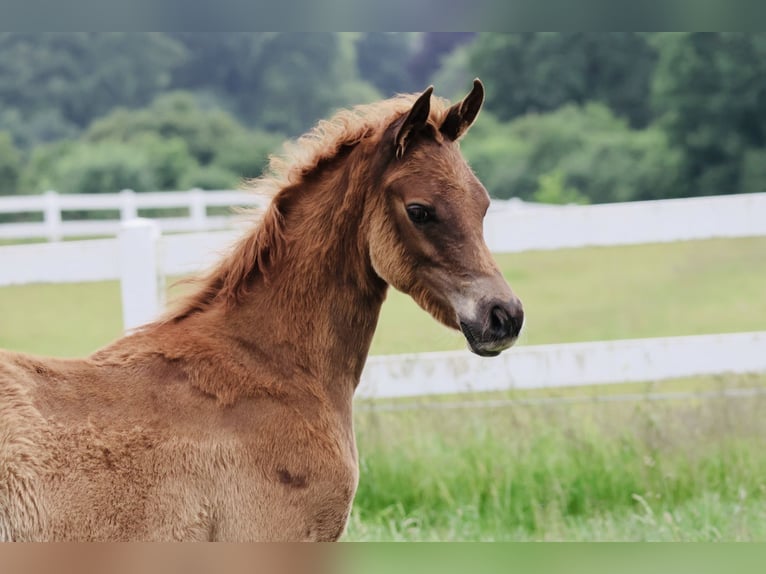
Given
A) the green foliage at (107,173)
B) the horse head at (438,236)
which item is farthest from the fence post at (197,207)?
the horse head at (438,236)

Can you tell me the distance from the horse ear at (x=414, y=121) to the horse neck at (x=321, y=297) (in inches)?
7.4

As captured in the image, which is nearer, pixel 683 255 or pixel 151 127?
pixel 683 255

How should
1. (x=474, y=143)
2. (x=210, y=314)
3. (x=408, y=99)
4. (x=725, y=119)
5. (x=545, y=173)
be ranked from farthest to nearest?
(x=474, y=143)
(x=545, y=173)
(x=725, y=119)
(x=408, y=99)
(x=210, y=314)

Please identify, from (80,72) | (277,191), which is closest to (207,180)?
(80,72)

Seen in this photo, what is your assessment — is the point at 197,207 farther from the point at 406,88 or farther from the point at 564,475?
the point at 406,88

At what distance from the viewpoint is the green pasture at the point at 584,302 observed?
405 inches

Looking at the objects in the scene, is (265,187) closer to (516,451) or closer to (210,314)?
(210,314)

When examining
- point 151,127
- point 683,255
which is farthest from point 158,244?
point 151,127

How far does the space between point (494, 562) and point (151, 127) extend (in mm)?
35986

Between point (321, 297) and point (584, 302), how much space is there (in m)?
12.1

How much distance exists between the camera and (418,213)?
301cm

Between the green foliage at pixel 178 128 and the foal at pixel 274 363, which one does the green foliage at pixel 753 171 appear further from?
the foal at pixel 274 363

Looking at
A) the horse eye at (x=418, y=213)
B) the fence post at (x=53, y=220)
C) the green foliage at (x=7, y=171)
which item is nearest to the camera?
the horse eye at (x=418, y=213)

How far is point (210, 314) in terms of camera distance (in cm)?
317
